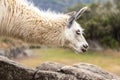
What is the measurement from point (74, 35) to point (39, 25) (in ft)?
3.52

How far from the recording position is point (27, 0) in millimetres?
12391

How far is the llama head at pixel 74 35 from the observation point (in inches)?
467

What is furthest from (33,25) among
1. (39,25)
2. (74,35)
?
(74,35)

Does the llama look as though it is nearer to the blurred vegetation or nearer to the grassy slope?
the grassy slope

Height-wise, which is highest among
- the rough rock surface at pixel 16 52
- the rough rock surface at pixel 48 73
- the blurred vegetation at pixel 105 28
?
the blurred vegetation at pixel 105 28

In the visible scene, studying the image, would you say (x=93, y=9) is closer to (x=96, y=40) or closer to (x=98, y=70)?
(x=96, y=40)

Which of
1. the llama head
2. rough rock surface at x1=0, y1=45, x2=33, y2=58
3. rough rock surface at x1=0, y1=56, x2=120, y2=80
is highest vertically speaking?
rough rock surface at x1=0, y1=45, x2=33, y2=58

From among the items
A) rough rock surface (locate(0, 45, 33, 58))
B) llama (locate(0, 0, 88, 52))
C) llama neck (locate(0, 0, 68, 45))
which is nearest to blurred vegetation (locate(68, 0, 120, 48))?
rough rock surface (locate(0, 45, 33, 58))

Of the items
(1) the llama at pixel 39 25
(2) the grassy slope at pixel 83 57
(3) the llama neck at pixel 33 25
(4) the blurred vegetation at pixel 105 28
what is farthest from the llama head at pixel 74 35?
(4) the blurred vegetation at pixel 105 28

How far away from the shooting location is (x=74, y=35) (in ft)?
39.3

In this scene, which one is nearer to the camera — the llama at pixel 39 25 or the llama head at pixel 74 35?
the llama at pixel 39 25

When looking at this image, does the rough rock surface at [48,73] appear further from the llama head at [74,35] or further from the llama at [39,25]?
the llama at [39,25]

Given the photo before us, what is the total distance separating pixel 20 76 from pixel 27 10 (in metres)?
1.90

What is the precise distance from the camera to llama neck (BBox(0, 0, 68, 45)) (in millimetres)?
11438
